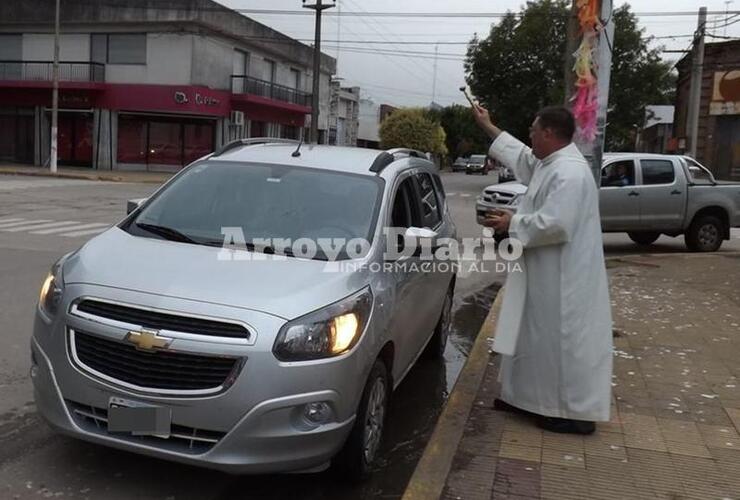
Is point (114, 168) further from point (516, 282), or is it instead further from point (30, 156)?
point (516, 282)

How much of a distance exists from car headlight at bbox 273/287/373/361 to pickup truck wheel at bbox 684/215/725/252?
12.0 metres

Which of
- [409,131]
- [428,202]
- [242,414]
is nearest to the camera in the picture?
[242,414]

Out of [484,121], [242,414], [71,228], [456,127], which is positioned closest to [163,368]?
[242,414]

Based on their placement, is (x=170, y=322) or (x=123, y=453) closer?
(x=170, y=322)

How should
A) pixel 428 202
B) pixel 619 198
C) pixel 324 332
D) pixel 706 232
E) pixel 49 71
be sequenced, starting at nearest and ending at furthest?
1. pixel 324 332
2. pixel 428 202
3. pixel 619 198
4. pixel 706 232
5. pixel 49 71

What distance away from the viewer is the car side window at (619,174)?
13.7m

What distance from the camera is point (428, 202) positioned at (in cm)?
588

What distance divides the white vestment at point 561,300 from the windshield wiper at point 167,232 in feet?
6.29

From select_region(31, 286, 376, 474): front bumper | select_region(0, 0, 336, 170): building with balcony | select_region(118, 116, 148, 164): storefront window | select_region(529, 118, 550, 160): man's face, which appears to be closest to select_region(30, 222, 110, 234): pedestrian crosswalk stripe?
select_region(31, 286, 376, 474): front bumper

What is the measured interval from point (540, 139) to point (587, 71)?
5.79ft

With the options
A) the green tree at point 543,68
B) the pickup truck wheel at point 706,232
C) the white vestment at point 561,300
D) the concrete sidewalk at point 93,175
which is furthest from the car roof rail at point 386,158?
the green tree at point 543,68

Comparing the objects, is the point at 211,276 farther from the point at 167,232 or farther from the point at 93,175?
the point at 93,175

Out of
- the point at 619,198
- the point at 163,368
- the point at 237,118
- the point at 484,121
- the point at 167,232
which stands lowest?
the point at 163,368

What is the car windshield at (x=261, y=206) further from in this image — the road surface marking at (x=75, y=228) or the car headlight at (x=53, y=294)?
the road surface marking at (x=75, y=228)
